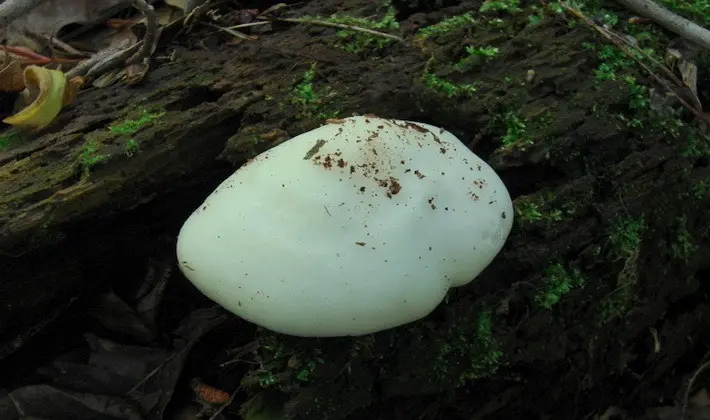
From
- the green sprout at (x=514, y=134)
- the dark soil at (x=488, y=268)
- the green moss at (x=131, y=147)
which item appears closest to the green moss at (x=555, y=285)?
the dark soil at (x=488, y=268)

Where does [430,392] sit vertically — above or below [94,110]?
below

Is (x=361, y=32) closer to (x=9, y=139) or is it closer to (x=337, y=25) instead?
(x=337, y=25)

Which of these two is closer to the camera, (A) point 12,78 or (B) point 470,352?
(B) point 470,352

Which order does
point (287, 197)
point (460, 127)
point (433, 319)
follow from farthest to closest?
point (460, 127) < point (433, 319) < point (287, 197)

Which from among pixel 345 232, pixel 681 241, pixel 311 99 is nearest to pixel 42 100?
pixel 311 99

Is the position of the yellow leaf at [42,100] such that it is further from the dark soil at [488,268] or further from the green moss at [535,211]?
the green moss at [535,211]

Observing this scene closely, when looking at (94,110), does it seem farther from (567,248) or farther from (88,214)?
(567,248)

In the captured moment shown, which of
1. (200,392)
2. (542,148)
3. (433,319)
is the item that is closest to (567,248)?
(542,148)
